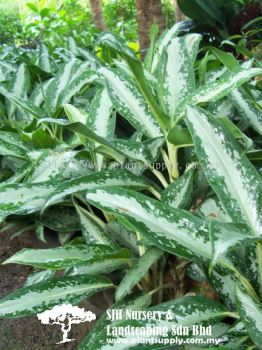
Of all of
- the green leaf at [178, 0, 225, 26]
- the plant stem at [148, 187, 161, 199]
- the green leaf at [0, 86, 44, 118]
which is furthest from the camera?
the green leaf at [178, 0, 225, 26]

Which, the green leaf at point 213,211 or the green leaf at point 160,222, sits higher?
the green leaf at point 160,222

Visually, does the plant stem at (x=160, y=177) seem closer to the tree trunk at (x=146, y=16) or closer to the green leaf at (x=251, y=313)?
the green leaf at (x=251, y=313)

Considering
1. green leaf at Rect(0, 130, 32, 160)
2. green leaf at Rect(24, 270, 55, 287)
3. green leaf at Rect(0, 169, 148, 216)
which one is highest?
green leaf at Rect(0, 169, 148, 216)

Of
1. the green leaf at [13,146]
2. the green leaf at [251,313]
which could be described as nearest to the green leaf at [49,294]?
the green leaf at [251,313]

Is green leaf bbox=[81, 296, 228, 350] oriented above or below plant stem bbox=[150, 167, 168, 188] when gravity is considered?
below

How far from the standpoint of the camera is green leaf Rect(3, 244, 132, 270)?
26.7 inches

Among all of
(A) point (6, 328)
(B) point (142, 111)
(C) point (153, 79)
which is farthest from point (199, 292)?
(A) point (6, 328)

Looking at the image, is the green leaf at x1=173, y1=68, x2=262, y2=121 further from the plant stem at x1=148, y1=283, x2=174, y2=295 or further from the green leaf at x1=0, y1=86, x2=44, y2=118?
the green leaf at x1=0, y1=86, x2=44, y2=118

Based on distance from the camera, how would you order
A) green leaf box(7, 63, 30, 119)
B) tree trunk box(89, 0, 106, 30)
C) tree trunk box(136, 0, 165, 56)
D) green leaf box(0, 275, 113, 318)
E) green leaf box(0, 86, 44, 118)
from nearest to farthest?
green leaf box(0, 275, 113, 318) → green leaf box(0, 86, 44, 118) → green leaf box(7, 63, 30, 119) → tree trunk box(136, 0, 165, 56) → tree trunk box(89, 0, 106, 30)

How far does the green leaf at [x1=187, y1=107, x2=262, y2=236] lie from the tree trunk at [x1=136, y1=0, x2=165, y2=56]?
188cm

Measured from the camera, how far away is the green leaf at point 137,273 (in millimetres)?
649

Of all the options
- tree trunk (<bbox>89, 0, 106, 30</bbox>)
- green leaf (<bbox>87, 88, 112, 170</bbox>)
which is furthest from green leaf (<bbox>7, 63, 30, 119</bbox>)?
tree trunk (<bbox>89, 0, 106, 30</bbox>)

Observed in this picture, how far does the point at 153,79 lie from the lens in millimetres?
955

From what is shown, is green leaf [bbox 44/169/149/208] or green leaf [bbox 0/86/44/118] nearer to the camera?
green leaf [bbox 44/169/149/208]
